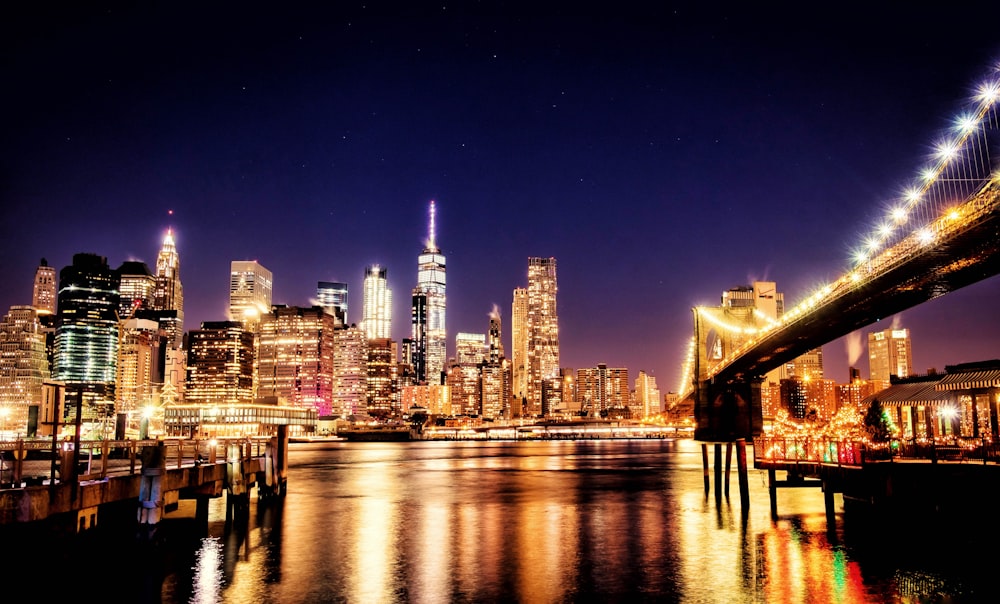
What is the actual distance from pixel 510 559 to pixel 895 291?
2930cm

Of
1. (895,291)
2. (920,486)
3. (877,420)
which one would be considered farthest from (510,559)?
(895,291)

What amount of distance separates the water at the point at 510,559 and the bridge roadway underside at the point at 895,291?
12.7 meters

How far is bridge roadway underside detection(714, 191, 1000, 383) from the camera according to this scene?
36.8 m

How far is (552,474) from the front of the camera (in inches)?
3000

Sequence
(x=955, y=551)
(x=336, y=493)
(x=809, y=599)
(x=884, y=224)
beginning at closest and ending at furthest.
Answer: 1. (x=809, y=599)
2. (x=955, y=551)
3. (x=336, y=493)
4. (x=884, y=224)

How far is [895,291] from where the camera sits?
46125 millimetres

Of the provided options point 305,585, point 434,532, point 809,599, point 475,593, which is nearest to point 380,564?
point 305,585

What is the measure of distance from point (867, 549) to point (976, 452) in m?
4.79

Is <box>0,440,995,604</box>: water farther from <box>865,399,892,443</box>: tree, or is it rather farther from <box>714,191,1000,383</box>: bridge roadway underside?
<box>714,191,1000,383</box>: bridge roadway underside

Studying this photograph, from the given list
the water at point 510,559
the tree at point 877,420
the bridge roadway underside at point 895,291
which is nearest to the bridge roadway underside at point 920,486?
the water at point 510,559

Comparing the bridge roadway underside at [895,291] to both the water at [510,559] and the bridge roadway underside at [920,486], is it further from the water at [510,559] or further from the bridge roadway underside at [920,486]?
the water at [510,559]

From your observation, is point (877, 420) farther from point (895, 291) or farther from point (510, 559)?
point (510, 559)

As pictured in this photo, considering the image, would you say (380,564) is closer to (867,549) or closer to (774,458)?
(867,549)

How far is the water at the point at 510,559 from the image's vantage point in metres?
22.7
